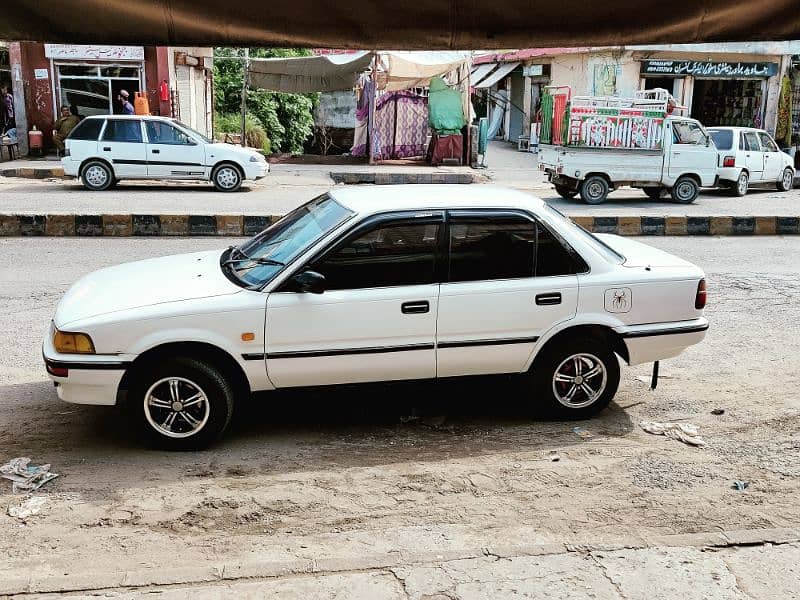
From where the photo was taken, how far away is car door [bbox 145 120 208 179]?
56.9ft

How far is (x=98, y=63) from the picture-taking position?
23.3 metres

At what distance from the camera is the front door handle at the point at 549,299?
513 centimetres

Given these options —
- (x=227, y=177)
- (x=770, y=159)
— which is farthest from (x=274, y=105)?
(x=770, y=159)

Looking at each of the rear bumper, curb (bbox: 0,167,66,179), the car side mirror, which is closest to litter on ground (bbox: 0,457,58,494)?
the car side mirror

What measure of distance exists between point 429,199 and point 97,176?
13.9 m

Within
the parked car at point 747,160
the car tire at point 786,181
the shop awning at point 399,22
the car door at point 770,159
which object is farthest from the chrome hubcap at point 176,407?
the car tire at point 786,181

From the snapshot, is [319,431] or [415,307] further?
A: [319,431]

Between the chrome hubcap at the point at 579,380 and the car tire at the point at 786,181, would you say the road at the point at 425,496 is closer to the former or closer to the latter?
the chrome hubcap at the point at 579,380

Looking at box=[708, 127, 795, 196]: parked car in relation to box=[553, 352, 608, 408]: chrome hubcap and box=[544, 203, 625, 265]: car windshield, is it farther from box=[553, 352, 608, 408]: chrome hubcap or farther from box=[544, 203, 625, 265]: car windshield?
box=[553, 352, 608, 408]: chrome hubcap

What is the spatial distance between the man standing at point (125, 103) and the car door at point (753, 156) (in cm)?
1546

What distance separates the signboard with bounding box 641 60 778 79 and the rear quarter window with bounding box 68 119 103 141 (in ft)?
63.2

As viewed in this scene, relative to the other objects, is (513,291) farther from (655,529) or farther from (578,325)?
(655,529)

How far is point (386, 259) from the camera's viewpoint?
198 inches

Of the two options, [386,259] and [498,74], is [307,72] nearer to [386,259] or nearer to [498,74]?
[498,74]
